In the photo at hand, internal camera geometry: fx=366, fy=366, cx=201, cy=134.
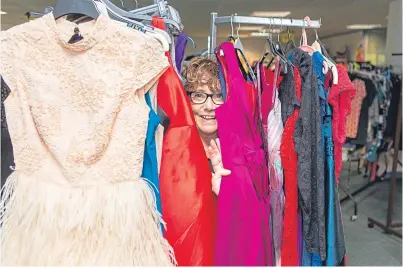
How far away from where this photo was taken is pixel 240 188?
3.12ft

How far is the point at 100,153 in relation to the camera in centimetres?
83

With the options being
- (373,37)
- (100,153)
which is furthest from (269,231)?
(373,37)

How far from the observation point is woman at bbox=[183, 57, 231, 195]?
3.44 feet

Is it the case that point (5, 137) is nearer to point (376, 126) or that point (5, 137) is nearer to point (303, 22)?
point (303, 22)

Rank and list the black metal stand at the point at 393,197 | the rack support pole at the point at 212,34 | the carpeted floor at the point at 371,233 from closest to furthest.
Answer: the rack support pole at the point at 212,34, the carpeted floor at the point at 371,233, the black metal stand at the point at 393,197

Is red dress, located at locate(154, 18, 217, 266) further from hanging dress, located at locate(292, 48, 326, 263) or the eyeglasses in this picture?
hanging dress, located at locate(292, 48, 326, 263)

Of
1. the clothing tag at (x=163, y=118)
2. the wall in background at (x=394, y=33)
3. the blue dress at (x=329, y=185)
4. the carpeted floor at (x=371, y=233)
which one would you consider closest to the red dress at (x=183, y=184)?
the clothing tag at (x=163, y=118)

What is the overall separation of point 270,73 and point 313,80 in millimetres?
140

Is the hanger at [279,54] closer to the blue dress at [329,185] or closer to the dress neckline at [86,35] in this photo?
the blue dress at [329,185]

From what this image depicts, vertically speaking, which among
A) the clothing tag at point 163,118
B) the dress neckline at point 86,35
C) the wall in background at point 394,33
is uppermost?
the wall in background at point 394,33

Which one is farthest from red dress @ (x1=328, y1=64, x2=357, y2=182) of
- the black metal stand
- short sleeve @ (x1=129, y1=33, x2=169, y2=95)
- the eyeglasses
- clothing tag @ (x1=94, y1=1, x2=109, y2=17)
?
the black metal stand

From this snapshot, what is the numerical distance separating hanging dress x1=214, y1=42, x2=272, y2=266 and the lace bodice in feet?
0.80

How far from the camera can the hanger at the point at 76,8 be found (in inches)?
32.8

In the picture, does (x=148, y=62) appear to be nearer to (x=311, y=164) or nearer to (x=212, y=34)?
(x=212, y=34)
